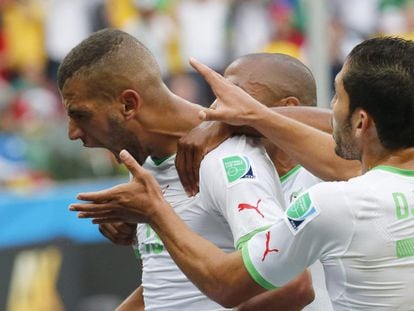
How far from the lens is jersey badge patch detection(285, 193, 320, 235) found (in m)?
3.62

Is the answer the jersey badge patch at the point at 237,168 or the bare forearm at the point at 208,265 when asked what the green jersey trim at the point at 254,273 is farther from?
the jersey badge patch at the point at 237,168

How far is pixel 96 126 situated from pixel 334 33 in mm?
10552

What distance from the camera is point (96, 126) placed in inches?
181

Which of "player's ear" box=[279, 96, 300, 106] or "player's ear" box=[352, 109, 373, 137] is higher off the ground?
"player's ear" box=[352, 109, 373, 137]

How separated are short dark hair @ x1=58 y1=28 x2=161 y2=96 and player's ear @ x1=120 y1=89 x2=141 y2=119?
0.05 m

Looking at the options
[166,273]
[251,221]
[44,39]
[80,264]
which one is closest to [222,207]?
[251,221]

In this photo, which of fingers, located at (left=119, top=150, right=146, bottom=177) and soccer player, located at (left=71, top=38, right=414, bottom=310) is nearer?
soccer player, located at (left=71, top=38, right=414, bottom=310)

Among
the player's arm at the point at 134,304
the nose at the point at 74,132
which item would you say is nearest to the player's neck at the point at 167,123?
the nose at the point at 74,132

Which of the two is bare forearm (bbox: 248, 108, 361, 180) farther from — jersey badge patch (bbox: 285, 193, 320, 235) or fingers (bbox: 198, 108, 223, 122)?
jersey badge patch (bbox: 285, 193, 320, 235)

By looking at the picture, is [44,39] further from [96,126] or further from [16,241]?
[96,126]

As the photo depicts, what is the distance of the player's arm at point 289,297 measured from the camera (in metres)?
4.40

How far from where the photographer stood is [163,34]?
46.8 feet

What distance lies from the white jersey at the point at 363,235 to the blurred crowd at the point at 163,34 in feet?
29.2

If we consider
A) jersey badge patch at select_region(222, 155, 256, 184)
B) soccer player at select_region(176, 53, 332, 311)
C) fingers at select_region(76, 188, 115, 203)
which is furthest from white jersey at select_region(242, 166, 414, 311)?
soccer player at select_region(176, 53, 332, 311)
